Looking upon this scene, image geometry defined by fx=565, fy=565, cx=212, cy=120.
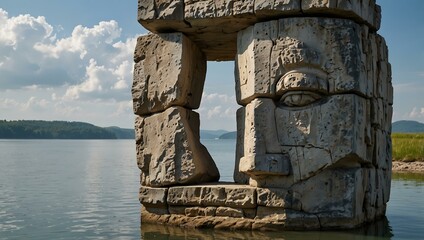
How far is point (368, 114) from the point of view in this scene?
850cm

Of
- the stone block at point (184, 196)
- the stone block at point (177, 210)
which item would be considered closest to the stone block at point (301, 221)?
the stone block at point (184, 196)

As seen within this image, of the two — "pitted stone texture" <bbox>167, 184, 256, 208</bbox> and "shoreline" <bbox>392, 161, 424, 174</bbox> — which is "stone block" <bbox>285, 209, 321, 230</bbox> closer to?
"pitted stone texture" <bbox>167, 184, 256, 208</bbox>

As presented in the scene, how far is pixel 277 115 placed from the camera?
27.1 ft

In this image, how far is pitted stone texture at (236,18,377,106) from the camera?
26.3 ft

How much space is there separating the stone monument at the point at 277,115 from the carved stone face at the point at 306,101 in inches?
0.6

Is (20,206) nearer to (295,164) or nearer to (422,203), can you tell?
(295,164)

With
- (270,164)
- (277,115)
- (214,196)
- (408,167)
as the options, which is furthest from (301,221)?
(408,167)

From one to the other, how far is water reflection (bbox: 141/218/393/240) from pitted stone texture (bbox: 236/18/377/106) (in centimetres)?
187

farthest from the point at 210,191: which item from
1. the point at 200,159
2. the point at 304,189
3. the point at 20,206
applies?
the point at 20,206

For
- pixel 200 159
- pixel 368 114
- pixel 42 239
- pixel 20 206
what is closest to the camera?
pixel 42 239

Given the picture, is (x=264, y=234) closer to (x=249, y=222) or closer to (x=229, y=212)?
(x=249, y=222)

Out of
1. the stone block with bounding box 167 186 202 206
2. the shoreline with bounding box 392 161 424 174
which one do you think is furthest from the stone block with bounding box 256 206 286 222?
the shoreline with bounding box 392 161 424 174

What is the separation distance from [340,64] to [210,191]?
8.82 feet

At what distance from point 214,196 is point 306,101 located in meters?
1.98
